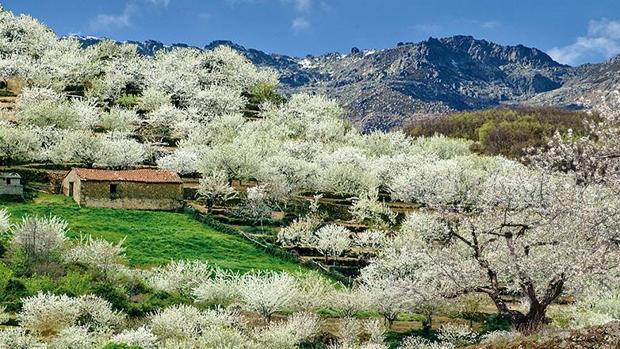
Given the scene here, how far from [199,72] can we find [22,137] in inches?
2836

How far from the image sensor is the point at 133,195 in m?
72.0

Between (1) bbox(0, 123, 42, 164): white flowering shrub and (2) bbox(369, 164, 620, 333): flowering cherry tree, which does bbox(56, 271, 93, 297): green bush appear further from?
(1) bbox(0, 123, 42, 164): white flowering shrub

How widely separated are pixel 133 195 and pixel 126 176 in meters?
2.33

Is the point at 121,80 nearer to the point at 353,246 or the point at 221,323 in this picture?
the point at 353,246

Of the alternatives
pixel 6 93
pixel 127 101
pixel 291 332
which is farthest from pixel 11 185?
pixel 127 101

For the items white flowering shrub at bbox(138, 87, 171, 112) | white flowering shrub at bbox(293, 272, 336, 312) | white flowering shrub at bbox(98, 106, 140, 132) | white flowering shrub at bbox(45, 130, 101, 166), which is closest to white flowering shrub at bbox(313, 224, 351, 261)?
white flowering shrub at bbox(293, 272, 336, 312)

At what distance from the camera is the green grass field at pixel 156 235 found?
58.5 metres

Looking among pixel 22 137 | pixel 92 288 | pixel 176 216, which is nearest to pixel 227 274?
pixel 92 288

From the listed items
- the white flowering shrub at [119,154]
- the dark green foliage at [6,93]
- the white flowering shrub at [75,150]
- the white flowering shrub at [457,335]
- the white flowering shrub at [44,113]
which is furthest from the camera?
the dark green foliage at [6,93]

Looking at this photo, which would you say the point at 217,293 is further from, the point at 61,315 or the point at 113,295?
the point at 61,315

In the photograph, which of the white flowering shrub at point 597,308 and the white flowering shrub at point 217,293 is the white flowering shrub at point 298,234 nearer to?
the white flowering shrub at point 217,293

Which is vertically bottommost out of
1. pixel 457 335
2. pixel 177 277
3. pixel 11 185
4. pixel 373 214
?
pixel 457 335

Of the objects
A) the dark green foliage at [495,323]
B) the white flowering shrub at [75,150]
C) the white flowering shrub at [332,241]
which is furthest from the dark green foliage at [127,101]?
the dark green foliage at [495,323]

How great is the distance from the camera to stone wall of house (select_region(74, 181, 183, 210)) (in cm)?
7000
